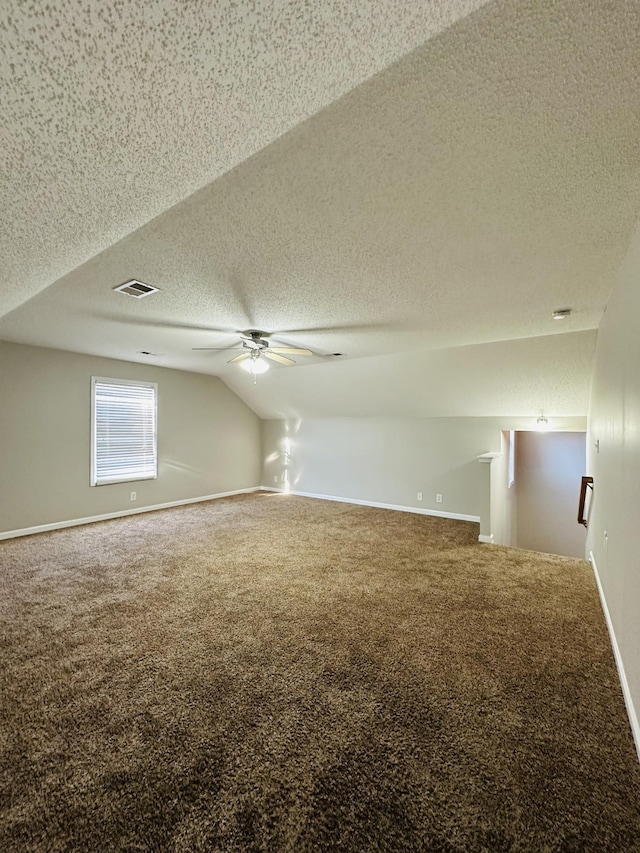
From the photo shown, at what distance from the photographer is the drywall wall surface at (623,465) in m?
1.77

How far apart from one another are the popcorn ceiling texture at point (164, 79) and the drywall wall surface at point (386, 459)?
4.61m

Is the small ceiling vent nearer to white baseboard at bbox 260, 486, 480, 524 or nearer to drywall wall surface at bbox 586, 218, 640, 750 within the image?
drywall wall surface at bbox 586, 218, 640, 750

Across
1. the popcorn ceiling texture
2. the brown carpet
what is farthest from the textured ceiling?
the brown carpet

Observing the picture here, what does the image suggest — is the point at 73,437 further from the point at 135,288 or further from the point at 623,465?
the point at 623,465

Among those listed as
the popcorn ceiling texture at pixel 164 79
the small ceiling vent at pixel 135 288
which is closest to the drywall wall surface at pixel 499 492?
the small ceiling vent at pixel 135 288

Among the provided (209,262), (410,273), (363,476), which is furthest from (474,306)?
(363,476)

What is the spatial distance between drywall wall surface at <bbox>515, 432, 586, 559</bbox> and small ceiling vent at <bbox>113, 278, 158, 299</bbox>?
24.2 feet

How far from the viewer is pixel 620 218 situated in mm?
1776

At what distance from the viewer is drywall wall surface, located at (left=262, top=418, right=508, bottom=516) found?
5.74m

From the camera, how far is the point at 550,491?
25.0 feet

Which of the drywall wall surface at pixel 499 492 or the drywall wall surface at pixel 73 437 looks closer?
the drywall wall surface at pixel 73 437

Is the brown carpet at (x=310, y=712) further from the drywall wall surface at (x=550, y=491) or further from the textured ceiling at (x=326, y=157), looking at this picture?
the drywall wall surface at (x=550, y=491)

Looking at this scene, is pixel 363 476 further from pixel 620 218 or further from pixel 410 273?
pixel 620 218

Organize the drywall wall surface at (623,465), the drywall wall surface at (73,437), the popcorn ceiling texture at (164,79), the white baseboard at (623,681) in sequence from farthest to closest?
the drywall wall surface at (73,437) < the drywall wall surface at (623,465) < the white baseboard at (623,681) < the popcorn ceiling texture at (164,79)
